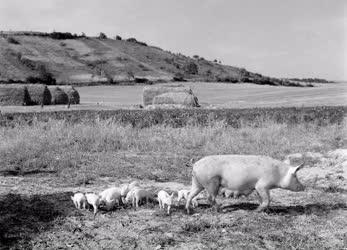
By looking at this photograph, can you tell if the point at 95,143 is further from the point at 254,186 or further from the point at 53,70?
the point at 53,70

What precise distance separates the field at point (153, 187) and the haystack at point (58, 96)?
2274 cm

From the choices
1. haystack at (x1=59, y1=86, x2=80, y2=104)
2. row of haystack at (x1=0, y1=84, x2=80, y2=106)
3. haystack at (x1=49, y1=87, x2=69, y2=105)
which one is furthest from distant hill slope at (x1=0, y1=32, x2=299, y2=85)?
row of haystack at (x1=0, y1=84, x2=80, y2=106)

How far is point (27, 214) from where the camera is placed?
932 cm

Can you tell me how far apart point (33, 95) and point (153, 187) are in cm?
3000

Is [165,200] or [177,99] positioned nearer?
[165,200]

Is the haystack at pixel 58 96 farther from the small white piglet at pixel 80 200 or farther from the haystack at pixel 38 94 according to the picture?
the small white piglet at pixel 80 200

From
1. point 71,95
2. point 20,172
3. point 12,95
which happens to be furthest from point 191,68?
point 20,172

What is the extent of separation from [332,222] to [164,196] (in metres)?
2.76

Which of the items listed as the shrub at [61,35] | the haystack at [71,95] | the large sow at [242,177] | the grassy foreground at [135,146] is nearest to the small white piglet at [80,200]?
the large sow at [242,177]

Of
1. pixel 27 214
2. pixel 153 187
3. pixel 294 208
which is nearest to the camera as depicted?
pixel 27 214

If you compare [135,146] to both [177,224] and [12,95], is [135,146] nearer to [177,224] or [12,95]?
[177,224]

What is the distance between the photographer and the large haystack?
38.8 metres

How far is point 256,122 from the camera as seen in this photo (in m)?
22.4

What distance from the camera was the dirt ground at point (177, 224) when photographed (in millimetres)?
7863
